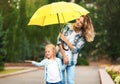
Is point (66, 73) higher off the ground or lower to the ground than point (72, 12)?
lower

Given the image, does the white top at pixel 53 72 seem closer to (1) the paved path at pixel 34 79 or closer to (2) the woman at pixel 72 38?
(2) the woman at pixel 72 38

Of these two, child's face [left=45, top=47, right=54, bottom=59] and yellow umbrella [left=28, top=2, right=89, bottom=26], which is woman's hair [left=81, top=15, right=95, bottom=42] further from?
child's face [left=45, top=47, right=54, bottom=59]

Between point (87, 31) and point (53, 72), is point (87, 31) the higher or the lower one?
the higher one

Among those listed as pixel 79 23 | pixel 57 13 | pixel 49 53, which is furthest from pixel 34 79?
pixel 49 53

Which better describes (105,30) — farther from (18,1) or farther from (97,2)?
(18,1)

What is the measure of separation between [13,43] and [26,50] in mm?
1324

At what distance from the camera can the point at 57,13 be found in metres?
9.88

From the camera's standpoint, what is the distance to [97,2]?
5259 cm

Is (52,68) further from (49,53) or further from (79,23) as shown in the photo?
(79,23)

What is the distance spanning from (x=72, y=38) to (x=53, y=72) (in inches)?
33.4

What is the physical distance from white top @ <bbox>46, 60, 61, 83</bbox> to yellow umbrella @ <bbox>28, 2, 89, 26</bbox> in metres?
1.00

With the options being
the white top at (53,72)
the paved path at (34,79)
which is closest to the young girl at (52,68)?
the white top at (53,72)

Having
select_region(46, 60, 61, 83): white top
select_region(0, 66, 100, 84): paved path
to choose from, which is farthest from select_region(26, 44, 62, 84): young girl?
select_region(0, 66, 100, 84): paved path

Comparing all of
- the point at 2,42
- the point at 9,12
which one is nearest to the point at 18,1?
the point at 9,12
